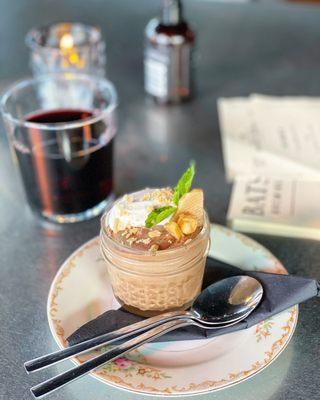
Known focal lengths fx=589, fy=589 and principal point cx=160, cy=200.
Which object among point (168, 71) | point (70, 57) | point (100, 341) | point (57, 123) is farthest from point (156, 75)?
point (100, 341)

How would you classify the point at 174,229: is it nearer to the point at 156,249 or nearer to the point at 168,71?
the point at 156,249

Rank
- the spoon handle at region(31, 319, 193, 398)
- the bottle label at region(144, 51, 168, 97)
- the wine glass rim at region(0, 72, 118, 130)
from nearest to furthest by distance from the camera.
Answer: the spoon handle at region(31, 319, 193, 398), the wine glass rim at region(0, 72, 118, 130), the bottle label at region(144, 51, 168, 97)

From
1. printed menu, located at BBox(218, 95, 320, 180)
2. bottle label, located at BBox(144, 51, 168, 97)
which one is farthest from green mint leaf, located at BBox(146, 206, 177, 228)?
bottle label, located at BBox(144, 51, 168, 97)

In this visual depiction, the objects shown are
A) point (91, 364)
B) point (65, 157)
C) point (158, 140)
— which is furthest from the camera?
point (158, 140)

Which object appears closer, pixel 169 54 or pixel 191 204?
pixel 191 204

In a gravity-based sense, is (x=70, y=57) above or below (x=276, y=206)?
above

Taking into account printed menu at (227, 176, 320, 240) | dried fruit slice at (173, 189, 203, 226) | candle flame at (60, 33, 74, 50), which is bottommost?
printed menu at (227, 176, 320, 240)

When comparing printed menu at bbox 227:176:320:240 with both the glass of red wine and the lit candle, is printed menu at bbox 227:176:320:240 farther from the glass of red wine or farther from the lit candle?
the lit candle

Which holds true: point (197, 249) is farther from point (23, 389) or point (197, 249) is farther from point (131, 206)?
point (23, 389)
